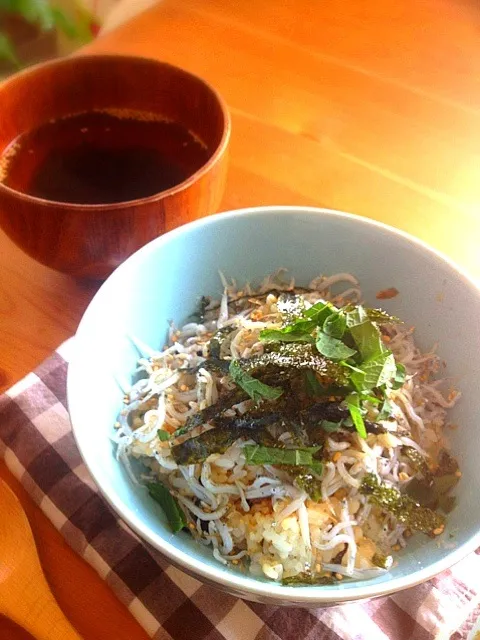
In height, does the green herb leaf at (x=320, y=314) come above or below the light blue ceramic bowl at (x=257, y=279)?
above

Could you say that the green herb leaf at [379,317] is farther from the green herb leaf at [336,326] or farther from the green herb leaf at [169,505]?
the green herb leaf at [169,505]

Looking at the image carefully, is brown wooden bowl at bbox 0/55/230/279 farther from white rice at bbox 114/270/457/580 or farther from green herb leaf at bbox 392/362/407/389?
green herb leaf at bbox 392/362/407/389

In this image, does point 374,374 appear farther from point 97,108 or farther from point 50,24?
point 50,24

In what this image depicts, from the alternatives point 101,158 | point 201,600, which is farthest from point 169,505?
point 101,158

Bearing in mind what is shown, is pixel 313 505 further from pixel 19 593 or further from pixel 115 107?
pixel 115 107

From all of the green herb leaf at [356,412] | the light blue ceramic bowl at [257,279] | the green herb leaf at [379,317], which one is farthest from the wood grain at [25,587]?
the green herb leaf at [379,317]

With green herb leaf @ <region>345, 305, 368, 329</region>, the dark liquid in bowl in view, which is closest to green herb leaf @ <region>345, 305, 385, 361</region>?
green herb leaf @ <region>345, 305, 368, 329</region>

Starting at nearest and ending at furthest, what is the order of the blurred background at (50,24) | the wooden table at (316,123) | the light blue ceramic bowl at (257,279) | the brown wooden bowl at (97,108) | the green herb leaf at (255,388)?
1. the light blue ceramic bowl at (257,279)
2. the green herb leaf at (255,388)
3. the brown wooden bowl at (97,108)
4. the wooden table at (316,123)
5. the blurred background at (50,24)
